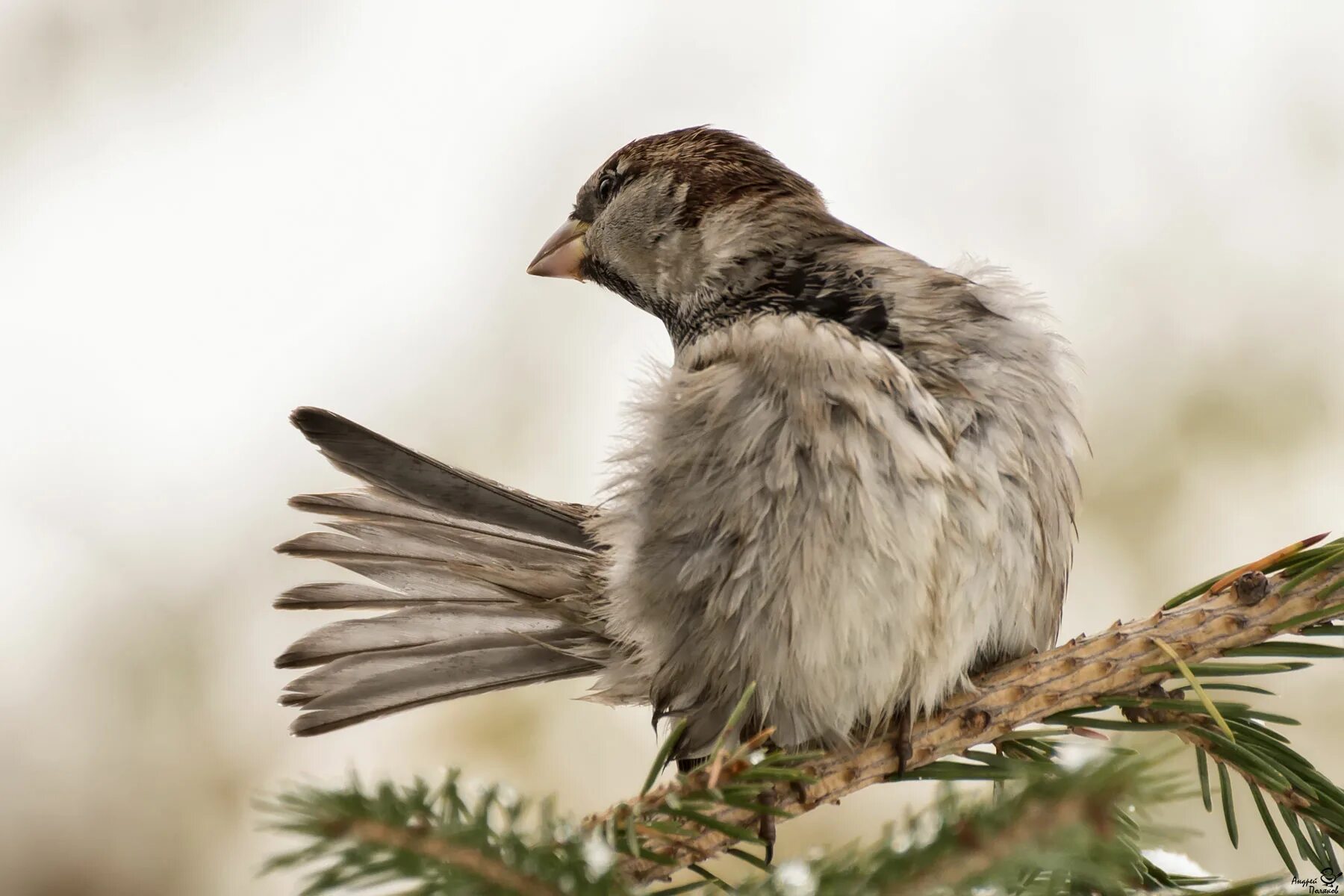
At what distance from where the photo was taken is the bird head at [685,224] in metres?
1.55

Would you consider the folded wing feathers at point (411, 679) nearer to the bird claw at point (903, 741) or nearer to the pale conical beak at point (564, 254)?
the bird claw at point (903, 741)

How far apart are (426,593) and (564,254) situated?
A: 0.64m

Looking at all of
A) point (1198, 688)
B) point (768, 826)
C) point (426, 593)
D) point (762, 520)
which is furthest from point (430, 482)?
point (1198, 688)

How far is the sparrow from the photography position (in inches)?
47.9

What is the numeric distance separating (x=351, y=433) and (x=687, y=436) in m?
0.39

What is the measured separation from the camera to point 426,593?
1.53 meters

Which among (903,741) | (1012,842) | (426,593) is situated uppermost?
(426,593)

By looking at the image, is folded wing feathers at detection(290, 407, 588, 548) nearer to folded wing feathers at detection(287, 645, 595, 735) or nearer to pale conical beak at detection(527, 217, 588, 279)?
folded wing feathers at detection(287, 645, 595, 735)

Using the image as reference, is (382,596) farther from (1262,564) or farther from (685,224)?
(1262,564)

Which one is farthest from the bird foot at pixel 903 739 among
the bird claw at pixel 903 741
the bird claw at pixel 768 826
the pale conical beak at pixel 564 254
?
the pale conical beak at pixel 564 254

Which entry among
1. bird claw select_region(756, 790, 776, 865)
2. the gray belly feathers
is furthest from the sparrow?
bird claw select_region(756, 790, 776, 865)

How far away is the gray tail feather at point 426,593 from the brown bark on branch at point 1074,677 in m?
0.44

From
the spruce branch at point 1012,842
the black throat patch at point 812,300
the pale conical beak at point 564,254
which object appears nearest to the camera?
the spruce branch at point 1012,842

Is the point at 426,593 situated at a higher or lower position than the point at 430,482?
lower
